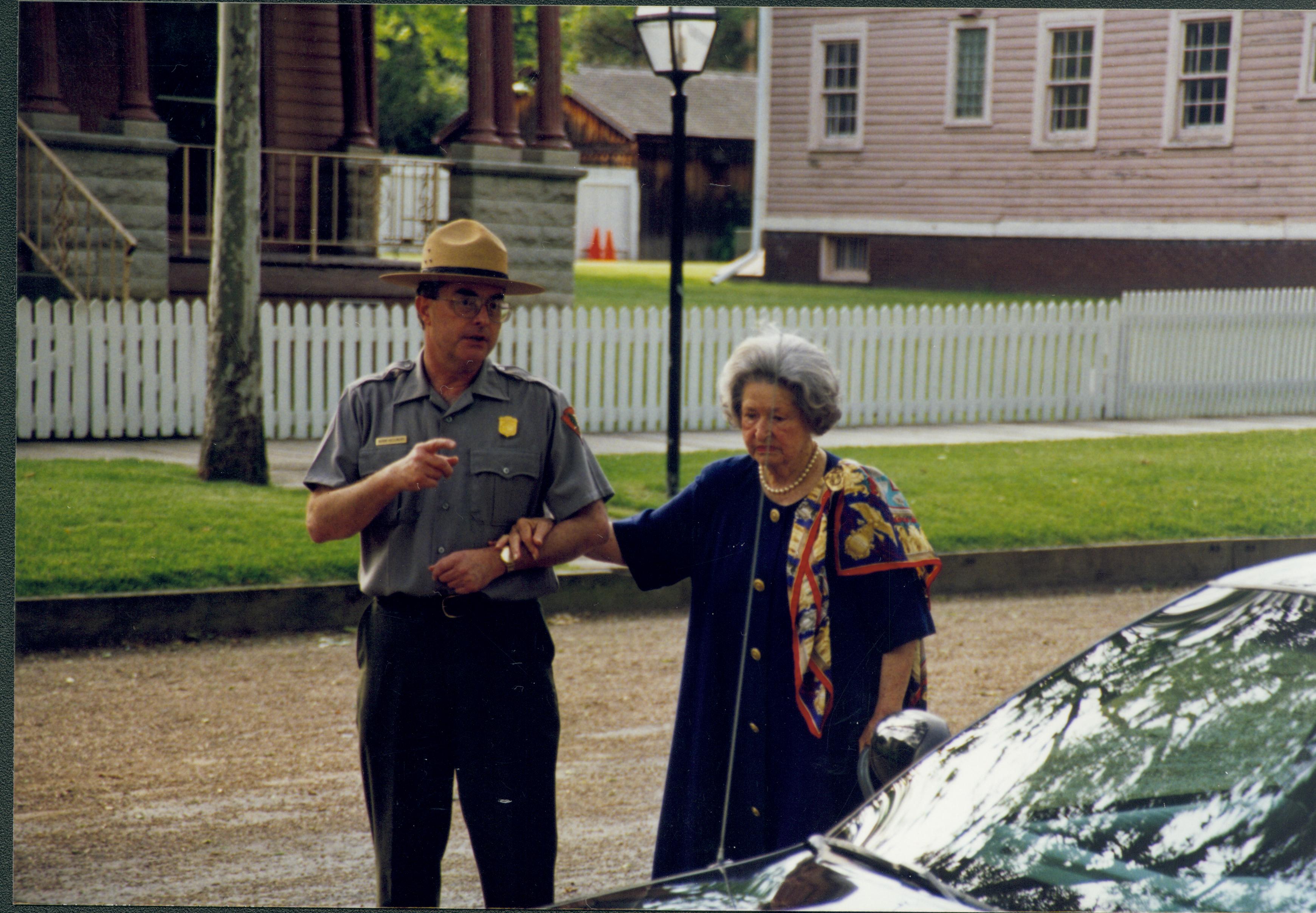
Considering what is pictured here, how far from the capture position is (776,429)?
296cm

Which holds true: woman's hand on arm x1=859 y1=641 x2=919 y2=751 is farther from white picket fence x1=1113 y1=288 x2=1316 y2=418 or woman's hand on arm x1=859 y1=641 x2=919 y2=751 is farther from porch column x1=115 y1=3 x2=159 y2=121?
porch column x1=115 y1=3 x2=159 y2=121

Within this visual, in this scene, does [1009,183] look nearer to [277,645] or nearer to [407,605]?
[277,645]

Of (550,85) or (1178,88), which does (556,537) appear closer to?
(1178,88)

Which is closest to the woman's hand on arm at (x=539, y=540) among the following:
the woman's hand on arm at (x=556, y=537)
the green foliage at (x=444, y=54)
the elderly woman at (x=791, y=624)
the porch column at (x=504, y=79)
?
the woman's hand on arm at (x=556, y=537)

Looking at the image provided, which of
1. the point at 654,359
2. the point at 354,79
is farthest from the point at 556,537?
the point at 354,79

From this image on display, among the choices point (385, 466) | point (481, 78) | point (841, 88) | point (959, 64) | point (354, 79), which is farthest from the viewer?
point (354, 79)

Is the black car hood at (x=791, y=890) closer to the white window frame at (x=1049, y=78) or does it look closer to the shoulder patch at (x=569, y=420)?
the shoulder patch at (x=569, y=420)

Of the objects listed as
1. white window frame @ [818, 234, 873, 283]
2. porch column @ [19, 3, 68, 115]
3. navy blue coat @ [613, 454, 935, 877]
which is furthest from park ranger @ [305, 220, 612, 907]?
white window frame @ [818, 234, 873, 283]

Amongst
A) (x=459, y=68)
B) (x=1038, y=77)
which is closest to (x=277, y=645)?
(x=1038, y=77)

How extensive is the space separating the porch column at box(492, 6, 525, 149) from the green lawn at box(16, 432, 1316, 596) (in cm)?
510

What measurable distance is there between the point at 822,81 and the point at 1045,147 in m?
1.85

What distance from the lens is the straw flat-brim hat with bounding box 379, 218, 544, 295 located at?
3086mm

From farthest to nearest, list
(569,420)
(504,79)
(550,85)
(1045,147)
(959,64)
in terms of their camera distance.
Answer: (504,79) < (550,85) < (1045,147) < (959,64) < (569,420)

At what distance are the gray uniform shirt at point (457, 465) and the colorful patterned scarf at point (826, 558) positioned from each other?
54 centimetres
